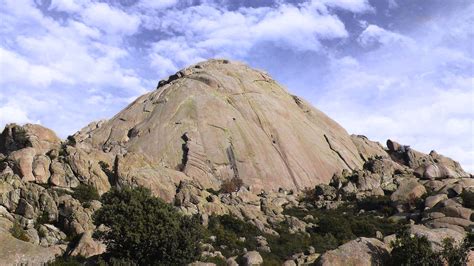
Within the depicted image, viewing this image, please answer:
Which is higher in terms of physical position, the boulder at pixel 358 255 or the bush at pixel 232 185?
the bush at pixel 232 185

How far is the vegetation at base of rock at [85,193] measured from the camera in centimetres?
6152

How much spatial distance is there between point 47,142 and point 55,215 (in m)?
26.7

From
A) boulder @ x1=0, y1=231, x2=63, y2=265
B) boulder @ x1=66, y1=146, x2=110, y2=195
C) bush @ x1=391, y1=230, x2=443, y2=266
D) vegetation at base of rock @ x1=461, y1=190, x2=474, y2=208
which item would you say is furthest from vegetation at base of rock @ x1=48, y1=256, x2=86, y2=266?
vegetation at base of rock @ x1=461, y1=190, x2=474, y2=208

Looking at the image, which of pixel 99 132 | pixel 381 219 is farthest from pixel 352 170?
pixel 99 132

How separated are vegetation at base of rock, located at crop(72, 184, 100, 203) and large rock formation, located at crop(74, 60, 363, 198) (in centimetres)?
1798

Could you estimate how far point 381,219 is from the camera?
→ 77438 mm

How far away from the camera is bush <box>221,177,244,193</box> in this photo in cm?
9019

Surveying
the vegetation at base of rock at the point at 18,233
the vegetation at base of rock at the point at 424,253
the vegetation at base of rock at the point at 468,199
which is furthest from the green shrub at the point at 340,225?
the vegetation at base of rock at the point at 18,233

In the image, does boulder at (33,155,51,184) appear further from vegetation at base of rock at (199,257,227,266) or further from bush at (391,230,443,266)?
bush at (391,230,443,266)

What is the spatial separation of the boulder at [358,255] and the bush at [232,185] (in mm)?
58296

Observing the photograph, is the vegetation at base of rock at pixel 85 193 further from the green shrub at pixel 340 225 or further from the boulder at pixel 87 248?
the green shrub at pixel 340 225

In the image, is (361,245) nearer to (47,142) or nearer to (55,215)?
(55,215)

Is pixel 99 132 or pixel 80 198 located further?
pixel 99 132

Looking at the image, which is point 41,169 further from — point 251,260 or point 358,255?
point 358,255
